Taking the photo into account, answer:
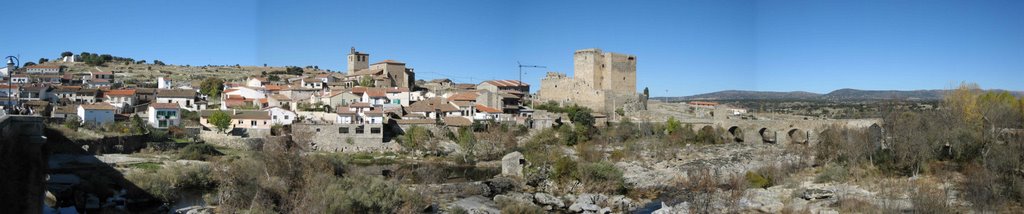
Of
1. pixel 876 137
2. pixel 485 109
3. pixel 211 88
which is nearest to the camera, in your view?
pixel 876 137

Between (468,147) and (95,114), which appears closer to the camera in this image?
(468,147)

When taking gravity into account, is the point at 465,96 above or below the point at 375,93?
below

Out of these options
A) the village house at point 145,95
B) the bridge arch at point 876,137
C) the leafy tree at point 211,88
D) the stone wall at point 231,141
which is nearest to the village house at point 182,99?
the village house at point 145,95

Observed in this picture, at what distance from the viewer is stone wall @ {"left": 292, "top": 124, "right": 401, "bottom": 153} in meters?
27.8

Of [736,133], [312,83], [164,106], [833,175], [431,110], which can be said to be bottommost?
[833,175]

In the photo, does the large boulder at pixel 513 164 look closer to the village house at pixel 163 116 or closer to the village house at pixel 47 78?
the village house at pixel 163 116

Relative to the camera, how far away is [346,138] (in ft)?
92.4

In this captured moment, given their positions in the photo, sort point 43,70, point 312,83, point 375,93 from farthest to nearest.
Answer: point 43,70
point 312,83
point 375,93

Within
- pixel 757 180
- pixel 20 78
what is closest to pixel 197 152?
pixel 757 180

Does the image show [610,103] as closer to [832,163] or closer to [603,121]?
[603,121]

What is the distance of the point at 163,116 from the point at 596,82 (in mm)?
19889

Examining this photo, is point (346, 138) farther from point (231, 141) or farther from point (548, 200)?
point (548, 200)

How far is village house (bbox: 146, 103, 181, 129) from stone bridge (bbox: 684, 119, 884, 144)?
21232mm

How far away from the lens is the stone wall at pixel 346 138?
1095 inches
